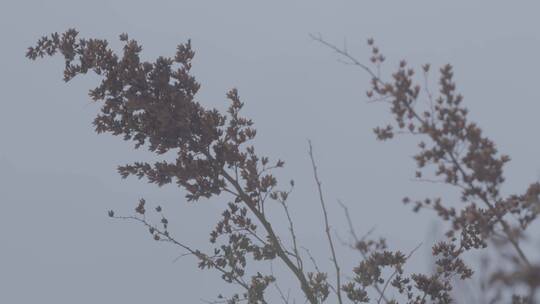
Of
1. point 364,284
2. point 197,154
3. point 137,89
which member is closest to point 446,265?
point 364,284

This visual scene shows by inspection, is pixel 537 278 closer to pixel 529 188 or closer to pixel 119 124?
pixel 529 188

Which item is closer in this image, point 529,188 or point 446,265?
point 529,188

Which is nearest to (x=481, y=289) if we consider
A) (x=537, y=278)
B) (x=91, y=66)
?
(x=537, y=278)

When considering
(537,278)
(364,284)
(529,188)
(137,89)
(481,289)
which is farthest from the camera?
(137,89)

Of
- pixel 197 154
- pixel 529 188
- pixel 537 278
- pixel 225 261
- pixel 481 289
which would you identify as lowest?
pixel 537 278

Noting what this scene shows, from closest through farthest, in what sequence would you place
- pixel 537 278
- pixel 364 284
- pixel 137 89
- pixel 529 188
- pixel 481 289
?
pixel 537 278 → pixel 481 289 → pixel 529 188 → pixel 364 284 → pixel 137 89

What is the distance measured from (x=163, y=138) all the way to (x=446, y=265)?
298 cm

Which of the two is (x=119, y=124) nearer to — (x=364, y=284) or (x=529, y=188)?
(x=364, y=284)

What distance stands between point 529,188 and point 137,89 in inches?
149

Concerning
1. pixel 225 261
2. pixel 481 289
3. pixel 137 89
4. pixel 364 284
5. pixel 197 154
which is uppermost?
pixel 137 89

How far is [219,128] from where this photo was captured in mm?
6793

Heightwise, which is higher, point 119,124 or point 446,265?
point 119,124

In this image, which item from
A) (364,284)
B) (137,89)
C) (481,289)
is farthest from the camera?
(137,89)

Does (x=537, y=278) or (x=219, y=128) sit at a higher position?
(x=219, y=128)
